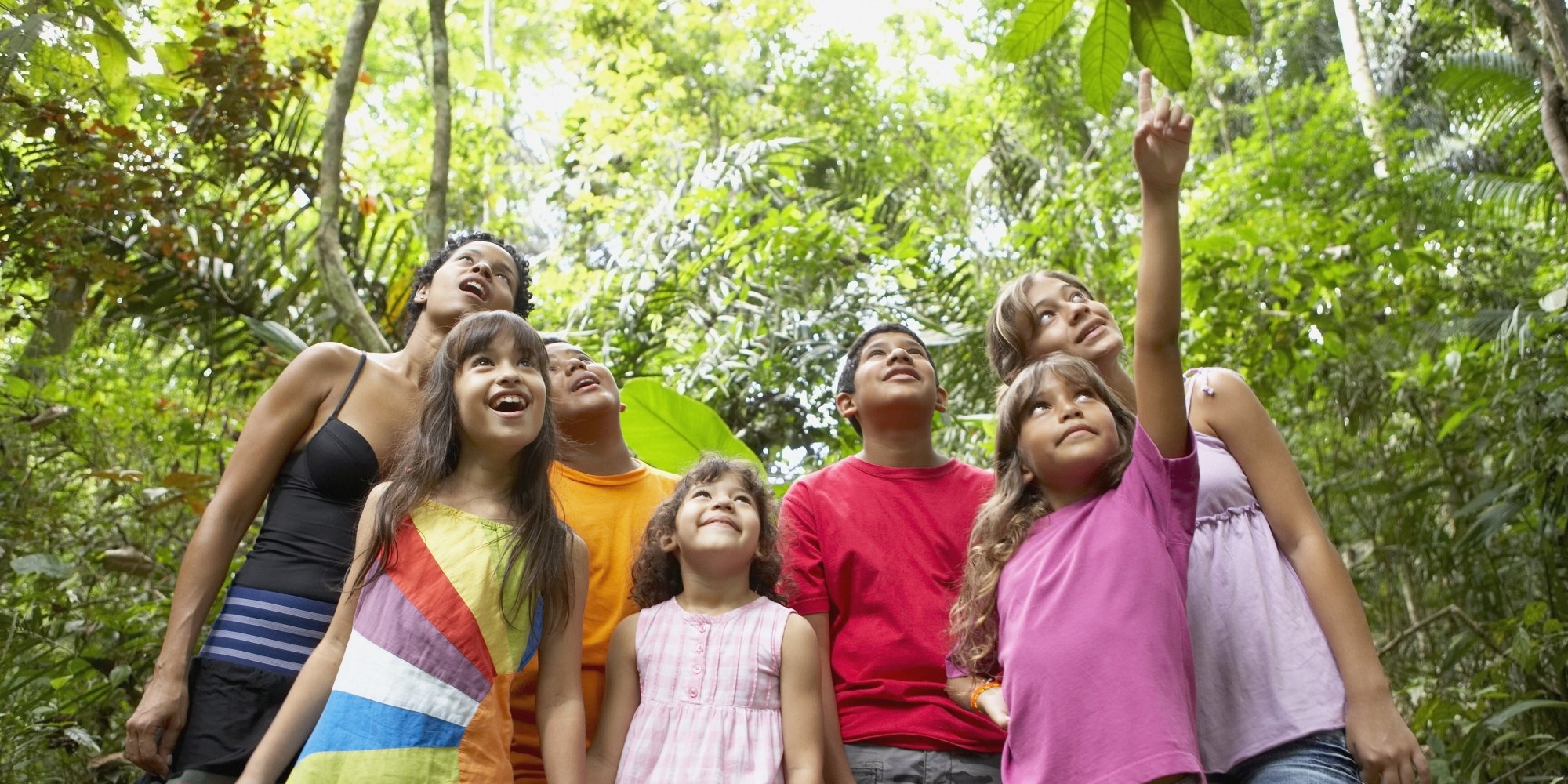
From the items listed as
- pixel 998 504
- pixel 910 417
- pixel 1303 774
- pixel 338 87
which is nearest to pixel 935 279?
pixel 338 87

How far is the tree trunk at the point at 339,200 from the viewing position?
3.69m

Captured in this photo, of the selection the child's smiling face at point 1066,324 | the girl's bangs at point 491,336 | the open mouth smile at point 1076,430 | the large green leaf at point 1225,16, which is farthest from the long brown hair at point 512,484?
the large green leaf at point 1225,16

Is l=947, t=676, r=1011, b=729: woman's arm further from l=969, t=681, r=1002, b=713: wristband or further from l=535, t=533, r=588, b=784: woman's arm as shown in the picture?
l=535, t=533, r=588, b=784: woman's arm

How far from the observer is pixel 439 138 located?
13.5 ft

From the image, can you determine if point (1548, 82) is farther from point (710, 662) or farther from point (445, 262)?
point (445, 262)

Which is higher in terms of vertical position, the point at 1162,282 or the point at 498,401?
the point at 1162,282

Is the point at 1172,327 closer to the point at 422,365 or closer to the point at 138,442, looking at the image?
the point at 422,365

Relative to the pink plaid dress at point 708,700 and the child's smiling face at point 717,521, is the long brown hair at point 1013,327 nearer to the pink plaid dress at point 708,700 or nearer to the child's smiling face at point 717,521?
the child's smiling face at point 717,521

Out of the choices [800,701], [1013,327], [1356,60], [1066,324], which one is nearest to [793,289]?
[1013,327]

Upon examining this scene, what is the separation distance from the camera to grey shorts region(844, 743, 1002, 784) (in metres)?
2.03

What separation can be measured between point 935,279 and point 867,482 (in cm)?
380

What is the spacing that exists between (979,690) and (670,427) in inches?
74.4

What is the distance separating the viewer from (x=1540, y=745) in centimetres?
391

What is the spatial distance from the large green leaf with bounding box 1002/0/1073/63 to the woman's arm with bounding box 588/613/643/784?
1246 millimetres
